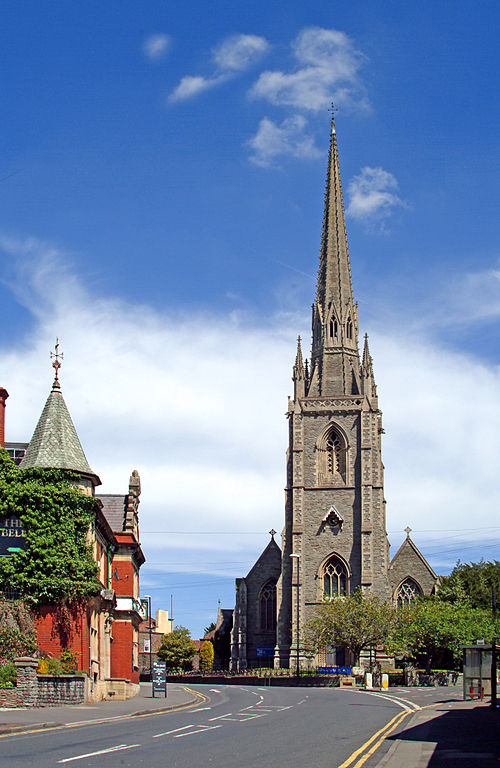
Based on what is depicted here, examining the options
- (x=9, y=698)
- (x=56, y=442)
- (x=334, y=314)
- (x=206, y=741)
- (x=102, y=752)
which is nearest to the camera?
(x=102, y=752)

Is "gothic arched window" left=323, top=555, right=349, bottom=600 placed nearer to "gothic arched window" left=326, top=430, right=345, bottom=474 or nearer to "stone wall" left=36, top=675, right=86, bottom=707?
"gothic arched window" left=326, top=430, right=345, bottom=474

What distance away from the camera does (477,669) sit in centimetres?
3562

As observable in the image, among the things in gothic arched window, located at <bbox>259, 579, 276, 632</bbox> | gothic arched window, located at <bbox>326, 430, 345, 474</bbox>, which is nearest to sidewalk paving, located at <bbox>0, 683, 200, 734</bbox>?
gothic arched window, located at <bbox>326, 430, 345, 474</bbox>

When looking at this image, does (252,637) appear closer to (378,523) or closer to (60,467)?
(378,523)

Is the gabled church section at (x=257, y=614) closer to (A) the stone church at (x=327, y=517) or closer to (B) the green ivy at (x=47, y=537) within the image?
(A) the stone church at (x=327, y=517)

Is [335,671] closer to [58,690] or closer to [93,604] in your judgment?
[93,604]

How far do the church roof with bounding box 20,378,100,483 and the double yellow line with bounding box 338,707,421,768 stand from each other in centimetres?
1634

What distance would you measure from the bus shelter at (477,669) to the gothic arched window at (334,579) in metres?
40.2

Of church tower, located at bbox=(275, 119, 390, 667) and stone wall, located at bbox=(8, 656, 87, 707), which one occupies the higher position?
church tower, located at bbox=(275, 119, 390, 667)

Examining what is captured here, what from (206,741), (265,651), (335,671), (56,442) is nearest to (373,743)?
(206,741)

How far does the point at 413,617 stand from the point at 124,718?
45833 mm

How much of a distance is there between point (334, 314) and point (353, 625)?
30.4 m

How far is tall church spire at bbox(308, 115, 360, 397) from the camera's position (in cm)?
8412

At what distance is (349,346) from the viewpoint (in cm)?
8619
